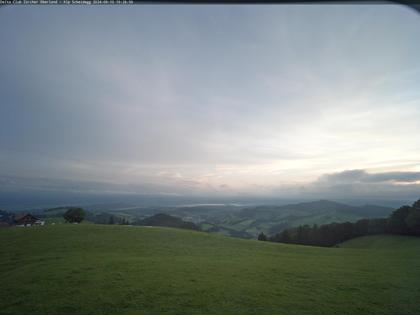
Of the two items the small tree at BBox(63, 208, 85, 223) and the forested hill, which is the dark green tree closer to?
the forested hill

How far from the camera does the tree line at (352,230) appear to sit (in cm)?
3764

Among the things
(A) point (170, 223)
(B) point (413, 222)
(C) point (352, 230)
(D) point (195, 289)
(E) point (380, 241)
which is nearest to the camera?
(D) point (195, 289)

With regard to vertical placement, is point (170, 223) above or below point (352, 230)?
below

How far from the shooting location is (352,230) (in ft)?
146

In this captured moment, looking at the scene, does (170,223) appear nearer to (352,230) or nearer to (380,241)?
(352,230)

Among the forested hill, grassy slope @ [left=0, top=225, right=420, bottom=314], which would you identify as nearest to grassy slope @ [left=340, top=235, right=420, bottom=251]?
grassy slope @ [left=0, top=225, right=420, bottom=314]

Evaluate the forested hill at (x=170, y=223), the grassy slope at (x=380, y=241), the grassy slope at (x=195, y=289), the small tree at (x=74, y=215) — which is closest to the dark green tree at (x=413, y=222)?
the grassy slope at (x=380, y=241)

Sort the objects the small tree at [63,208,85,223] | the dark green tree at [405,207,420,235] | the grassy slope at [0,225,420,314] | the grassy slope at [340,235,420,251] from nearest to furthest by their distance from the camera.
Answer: the grassy slope at [0,225,420,314] < the grassy slope at [340,235,420,251] < the dark green tree at [405,207,420,235] < the small tree at [63,208,85,223]

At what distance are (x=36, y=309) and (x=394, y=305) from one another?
1211 cm

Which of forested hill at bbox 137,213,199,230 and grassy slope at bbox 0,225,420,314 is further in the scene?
forested hill at bbox 137,213,199,230

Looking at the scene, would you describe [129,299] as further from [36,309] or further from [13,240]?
[13,240]

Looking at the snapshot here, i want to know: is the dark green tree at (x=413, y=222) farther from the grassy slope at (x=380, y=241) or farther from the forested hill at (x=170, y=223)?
the forested hill at (x=170, y=223)

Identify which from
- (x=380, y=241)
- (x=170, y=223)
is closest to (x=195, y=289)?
(x=380, y=241)

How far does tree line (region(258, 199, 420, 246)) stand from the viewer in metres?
37.6
